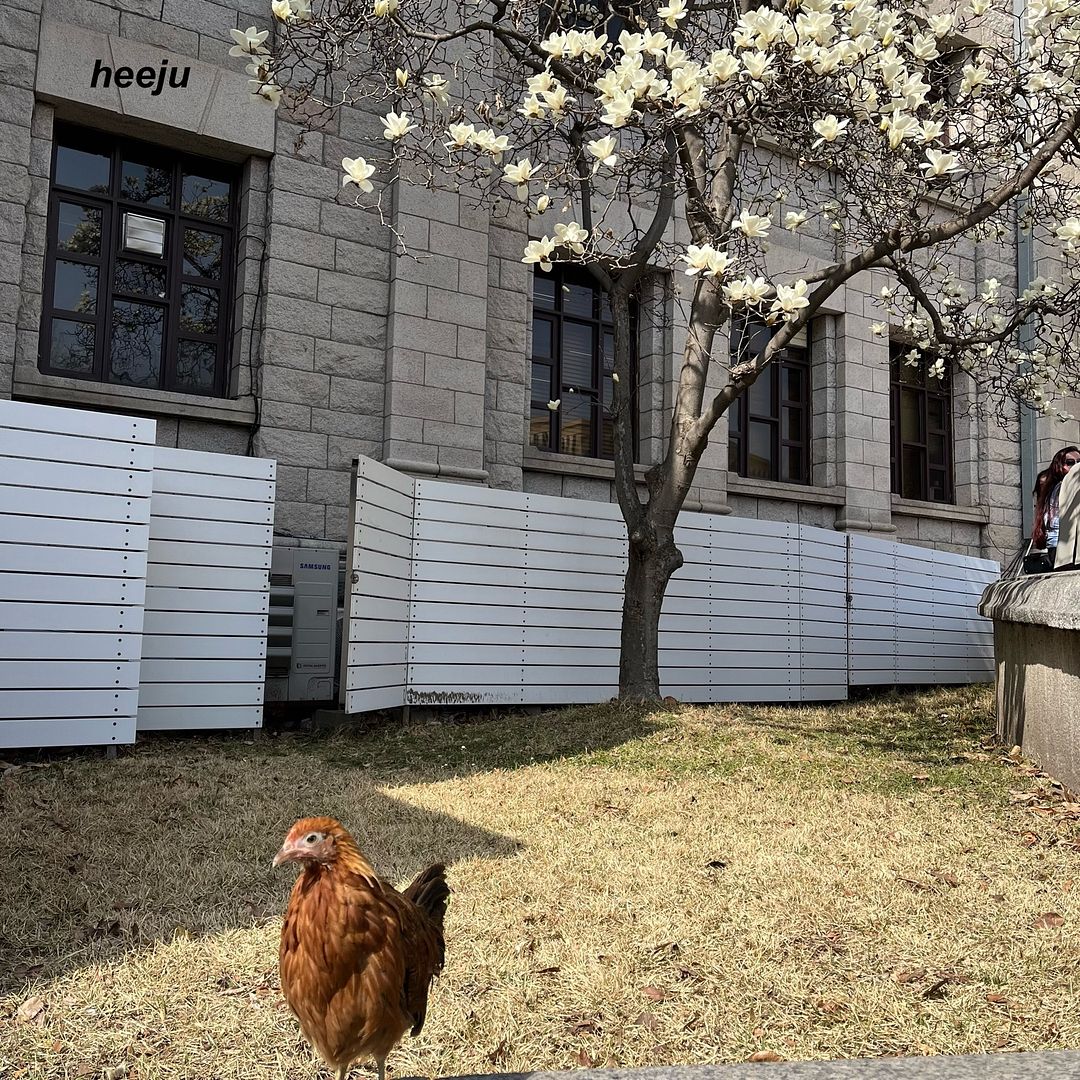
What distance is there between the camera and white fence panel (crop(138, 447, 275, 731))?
8156mm

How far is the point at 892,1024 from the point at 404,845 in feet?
8.86

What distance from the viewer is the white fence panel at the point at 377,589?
8.32 m

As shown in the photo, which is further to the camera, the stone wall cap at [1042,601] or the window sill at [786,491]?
the window sill at [786,491]

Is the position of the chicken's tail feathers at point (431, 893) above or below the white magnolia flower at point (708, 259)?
below

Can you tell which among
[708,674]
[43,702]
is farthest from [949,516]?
[43,702]

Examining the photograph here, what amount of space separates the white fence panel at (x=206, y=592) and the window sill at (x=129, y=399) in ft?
4.83

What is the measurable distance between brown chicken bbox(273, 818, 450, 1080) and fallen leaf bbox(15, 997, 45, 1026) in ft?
4.45

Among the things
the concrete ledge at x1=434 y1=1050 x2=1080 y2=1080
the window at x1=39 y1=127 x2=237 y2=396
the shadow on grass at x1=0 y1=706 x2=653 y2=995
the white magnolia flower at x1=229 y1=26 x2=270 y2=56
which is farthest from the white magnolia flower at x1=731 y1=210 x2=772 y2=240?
the window at x1=39 y1=127 x2=237 y2=396

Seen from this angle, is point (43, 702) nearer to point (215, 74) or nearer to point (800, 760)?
point (800, 760)

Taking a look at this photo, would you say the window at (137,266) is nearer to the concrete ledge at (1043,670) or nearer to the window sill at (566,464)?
the window sill at (566,464)

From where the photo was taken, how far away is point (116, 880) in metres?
4.59

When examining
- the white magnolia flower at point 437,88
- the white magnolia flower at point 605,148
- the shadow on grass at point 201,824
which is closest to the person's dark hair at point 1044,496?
the shadow on grass at point 201,824

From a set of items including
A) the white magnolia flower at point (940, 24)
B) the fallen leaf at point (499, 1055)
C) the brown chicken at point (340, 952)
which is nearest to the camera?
the brown chicken at point (340, 952)

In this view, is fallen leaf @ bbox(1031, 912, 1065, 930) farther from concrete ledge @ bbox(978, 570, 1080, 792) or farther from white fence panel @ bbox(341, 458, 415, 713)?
white fence panel @ bbox(341, 458, 415, 713)
